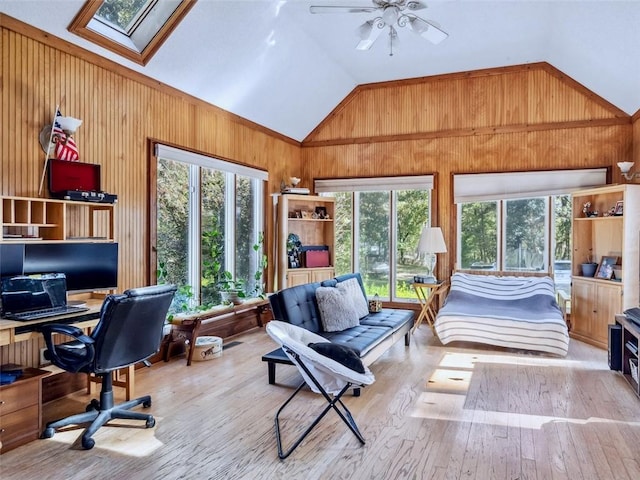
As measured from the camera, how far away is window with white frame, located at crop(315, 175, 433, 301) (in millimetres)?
6977

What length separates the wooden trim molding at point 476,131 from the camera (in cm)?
592

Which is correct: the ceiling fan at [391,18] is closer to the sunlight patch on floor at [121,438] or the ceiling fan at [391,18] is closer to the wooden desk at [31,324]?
the wooden desk at [31,324]

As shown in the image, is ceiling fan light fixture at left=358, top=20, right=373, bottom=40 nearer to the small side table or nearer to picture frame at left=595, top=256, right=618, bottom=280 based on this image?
the small side table

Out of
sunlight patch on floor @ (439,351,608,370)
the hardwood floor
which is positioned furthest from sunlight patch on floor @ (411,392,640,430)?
sunlight patch on floor @ (439,351,608,370)

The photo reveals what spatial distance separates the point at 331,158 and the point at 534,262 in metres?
3.40

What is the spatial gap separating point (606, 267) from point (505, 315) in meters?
1.43

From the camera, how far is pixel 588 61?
5.21m

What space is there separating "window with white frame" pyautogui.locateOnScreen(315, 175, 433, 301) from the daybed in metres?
2.05

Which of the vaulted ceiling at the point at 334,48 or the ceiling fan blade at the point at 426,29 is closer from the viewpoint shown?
the ceiling fan blade at the point at 426,29

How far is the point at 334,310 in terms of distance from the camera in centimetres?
432

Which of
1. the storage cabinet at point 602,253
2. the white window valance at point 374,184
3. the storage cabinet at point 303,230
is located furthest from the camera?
the white window valance at point 374,184

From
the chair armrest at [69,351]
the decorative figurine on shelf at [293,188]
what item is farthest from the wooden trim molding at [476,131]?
the chair armrest at [69,351]

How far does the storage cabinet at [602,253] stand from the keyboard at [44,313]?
5.36m

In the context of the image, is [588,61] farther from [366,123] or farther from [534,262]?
[366,123]
